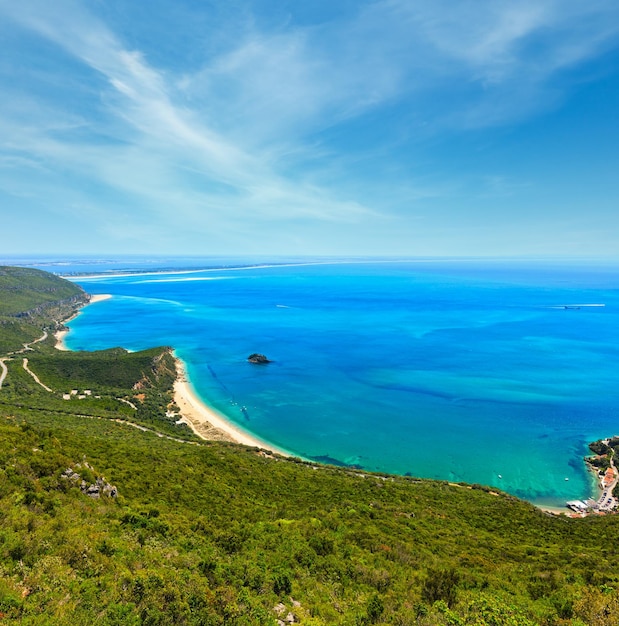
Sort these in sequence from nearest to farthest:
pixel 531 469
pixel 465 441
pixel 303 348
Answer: pixel 531 469 → pixel 465 441 → pixel 303 348

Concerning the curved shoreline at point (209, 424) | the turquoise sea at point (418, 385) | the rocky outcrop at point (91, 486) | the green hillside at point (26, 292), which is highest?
the green hillside at point (26, 292)

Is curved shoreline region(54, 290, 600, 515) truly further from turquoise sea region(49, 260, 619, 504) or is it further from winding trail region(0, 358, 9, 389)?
winding trail region(0, 358, 9, 389)

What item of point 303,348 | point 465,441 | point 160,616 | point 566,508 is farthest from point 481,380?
point 160,616

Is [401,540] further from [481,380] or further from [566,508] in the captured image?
[481,380]

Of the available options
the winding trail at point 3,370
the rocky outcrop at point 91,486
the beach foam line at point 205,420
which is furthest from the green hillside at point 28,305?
the rocky outcrop at point 91,486

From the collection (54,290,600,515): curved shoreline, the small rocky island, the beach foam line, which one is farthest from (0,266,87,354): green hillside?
the small rocky island

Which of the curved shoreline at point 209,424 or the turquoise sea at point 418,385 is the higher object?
the turquoise sea at point 418,385

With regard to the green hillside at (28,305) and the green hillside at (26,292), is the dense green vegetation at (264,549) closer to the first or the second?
the green hillside at (28,305)
